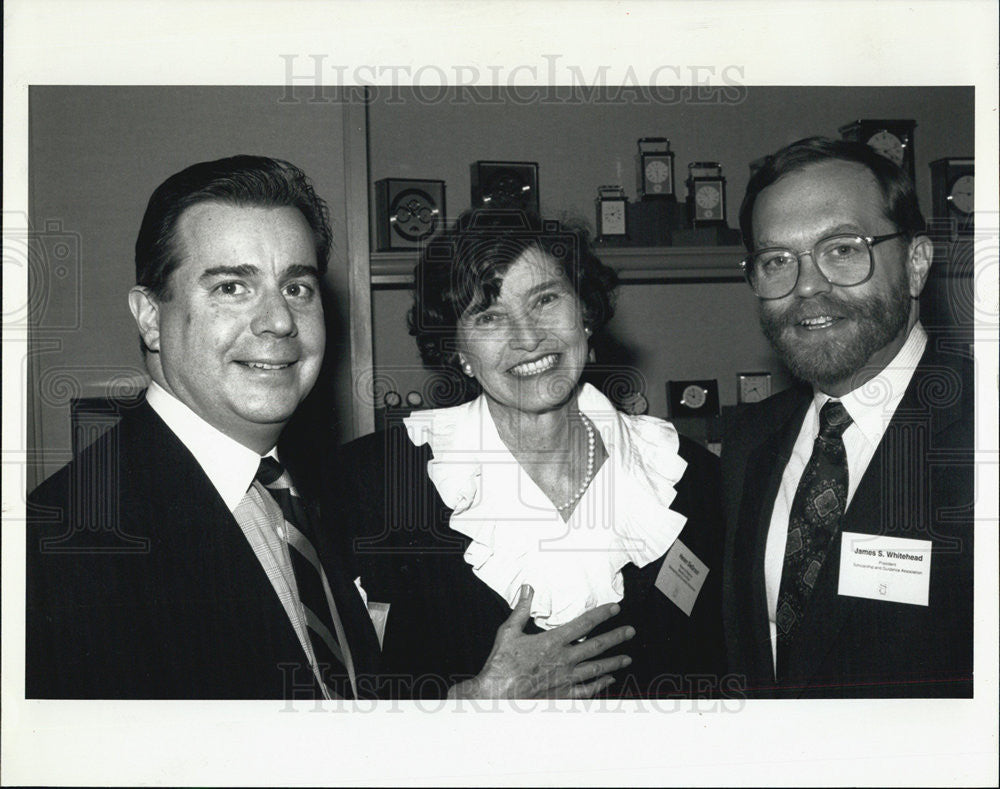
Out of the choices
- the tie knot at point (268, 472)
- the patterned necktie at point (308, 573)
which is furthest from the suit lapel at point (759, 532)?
the tie knot at point (268, 472)

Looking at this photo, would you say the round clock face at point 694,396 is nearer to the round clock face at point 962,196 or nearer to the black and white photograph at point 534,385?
the black and white photograph at point 534,385

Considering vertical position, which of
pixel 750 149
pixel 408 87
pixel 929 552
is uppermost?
pixel 408 87

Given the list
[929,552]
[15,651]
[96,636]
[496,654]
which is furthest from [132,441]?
[929,552]

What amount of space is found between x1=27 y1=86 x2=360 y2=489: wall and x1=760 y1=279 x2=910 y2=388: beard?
2.92 ft

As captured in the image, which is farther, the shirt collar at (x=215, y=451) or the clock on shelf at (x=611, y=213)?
the clock on shelf at (x=611, y=213)

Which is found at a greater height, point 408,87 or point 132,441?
point 408,87

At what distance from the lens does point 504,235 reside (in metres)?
1.96

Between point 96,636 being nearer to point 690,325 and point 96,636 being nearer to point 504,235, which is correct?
point 504,235

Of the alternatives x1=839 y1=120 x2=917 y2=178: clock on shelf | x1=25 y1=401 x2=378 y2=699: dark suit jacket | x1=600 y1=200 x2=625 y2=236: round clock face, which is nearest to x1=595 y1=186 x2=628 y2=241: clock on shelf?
x1=600 y1=200 x2=625 y2=236: round clock face

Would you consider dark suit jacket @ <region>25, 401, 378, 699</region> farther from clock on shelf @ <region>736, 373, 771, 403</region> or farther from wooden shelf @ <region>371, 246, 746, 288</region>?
clock on shelf @ <region>736, 373, 771, 403</region>

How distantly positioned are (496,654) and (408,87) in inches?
45.8

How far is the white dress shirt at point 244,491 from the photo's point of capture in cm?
185

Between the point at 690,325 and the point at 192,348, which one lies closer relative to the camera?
the point at 192,348

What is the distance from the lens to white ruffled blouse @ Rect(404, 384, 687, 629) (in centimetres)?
195
